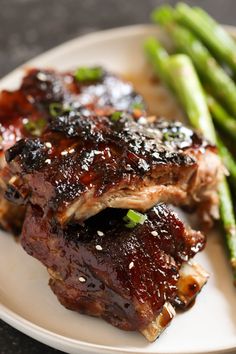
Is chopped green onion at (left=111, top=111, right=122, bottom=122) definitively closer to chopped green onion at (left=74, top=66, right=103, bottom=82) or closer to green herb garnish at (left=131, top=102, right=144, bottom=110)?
green herb garnish at (left=131, top=102, right=144, bottom=110)

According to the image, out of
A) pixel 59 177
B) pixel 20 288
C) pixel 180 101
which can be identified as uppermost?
pixel 59 177

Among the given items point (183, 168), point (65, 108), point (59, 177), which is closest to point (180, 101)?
point (65, 108)

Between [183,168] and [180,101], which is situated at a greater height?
[183,168]

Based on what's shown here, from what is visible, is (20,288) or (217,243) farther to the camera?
(217,243)

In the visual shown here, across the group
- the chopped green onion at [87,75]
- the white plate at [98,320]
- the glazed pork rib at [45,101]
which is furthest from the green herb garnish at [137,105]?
the white plate at [98,320]

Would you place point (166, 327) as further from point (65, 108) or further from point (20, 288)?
point (65, 108)

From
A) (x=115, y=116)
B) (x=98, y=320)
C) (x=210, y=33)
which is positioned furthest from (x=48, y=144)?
(x=210, y=33)

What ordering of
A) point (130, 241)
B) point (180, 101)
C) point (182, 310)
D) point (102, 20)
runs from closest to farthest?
point (130, 241) < point (182, 310) < point (180, 101) < point (102, 20)
